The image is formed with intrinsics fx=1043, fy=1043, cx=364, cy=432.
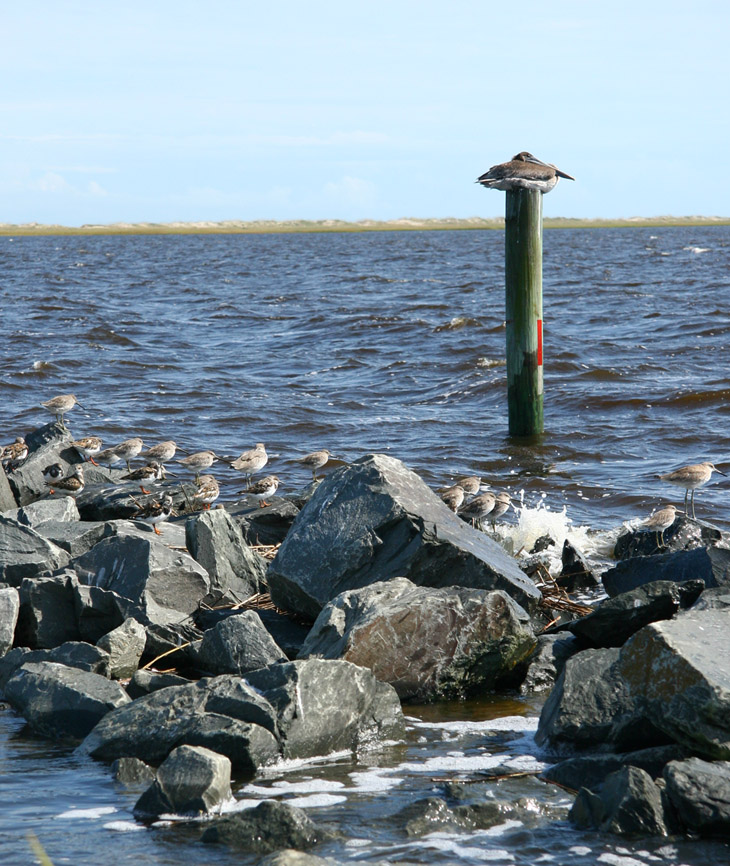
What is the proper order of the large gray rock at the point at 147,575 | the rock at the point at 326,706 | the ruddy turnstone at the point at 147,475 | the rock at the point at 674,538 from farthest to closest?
the ruddy turnstone at the point at 147,475 < the rock at the point at 674,538 < the large gray rock at the point at 147,575 < the rock at the point at 326,706

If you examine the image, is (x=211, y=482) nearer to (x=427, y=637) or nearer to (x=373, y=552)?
(x=373, y=552)

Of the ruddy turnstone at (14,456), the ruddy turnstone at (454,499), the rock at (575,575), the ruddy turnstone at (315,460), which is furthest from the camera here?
the ruddy turnstone at (315,460)

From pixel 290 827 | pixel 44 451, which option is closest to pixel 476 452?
pixel 44 451

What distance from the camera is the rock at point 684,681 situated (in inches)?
189

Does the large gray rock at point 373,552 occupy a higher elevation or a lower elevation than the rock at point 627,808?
higher

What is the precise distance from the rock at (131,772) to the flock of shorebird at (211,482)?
344 centimetres

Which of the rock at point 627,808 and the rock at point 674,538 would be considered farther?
the rock at point 674,538

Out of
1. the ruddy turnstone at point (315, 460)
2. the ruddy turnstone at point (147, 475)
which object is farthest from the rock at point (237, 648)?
the ruddy turnstone at point (315, 460)

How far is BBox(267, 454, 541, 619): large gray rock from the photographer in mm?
7199

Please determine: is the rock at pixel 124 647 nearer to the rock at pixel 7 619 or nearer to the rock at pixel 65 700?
the rock at pixel 65 700

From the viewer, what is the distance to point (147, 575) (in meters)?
7.16

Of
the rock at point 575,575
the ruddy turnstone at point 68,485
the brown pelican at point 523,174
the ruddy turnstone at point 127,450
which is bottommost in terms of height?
the rock at point 575,575

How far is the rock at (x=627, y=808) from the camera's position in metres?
4.57

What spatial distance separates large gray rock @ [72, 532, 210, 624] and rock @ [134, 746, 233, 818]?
2.24 metres
